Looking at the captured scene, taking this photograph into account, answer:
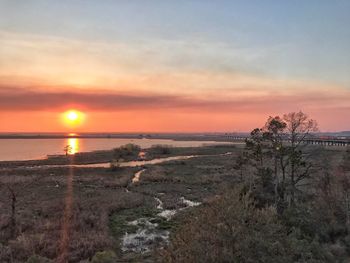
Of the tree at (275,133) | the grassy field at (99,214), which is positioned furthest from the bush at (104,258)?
the tree at (275,133)

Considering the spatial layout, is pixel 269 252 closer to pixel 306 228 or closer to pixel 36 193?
pixel 306 228

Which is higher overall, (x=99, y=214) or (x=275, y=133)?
(x=275, y=133)

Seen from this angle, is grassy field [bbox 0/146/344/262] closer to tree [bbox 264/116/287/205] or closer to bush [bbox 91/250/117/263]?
bush [bbox 91/250/117/263]

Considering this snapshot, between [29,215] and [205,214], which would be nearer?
[205,214]

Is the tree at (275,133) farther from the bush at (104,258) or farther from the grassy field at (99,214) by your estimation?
the bush at (104,258)

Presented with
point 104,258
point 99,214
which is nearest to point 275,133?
point 99,214

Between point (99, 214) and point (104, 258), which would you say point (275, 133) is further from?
point (104, 258)

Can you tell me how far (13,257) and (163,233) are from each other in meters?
11.2

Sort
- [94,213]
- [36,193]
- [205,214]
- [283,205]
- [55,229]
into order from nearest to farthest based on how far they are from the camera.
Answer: [205,214] < [55,229] < [283,205] < [94,213] < [36,193]

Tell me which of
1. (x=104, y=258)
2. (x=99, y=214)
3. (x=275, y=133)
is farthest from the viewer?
(x=275, y=133)

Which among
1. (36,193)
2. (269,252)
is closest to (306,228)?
(269,252)

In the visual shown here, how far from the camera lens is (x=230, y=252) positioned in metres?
14.8

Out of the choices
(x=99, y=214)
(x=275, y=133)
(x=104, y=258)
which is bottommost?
(x=99, y=214)

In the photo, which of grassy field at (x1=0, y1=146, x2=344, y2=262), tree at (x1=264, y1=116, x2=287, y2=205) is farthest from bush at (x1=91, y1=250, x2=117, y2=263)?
tree at (x1=264, y1=116, x2=287, y2=205)
